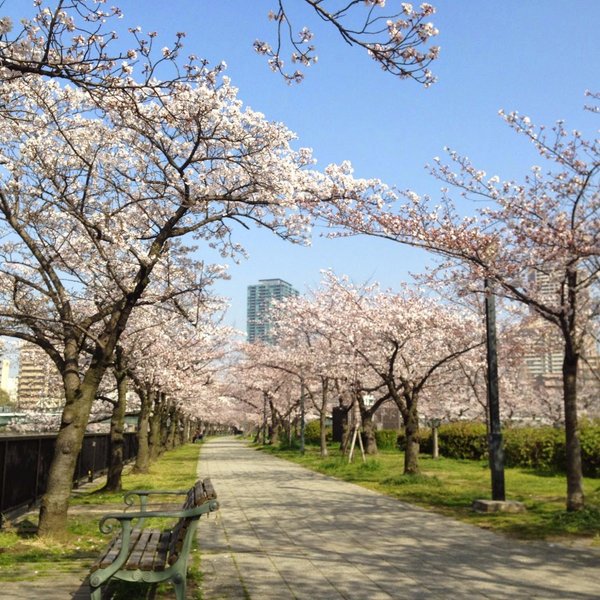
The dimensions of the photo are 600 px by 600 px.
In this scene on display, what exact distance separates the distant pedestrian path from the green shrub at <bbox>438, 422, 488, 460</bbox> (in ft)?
59.3

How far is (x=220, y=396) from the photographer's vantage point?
66.1 m

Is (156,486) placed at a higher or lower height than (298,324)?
lower

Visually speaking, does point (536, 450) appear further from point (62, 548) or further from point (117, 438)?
point (62, 548)

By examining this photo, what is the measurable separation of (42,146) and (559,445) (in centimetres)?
1886

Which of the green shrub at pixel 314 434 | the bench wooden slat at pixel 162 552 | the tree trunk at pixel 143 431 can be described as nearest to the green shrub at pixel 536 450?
the tree trunk at pixel 143 431

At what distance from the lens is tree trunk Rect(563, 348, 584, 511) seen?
36.1ft

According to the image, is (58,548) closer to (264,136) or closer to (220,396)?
(264,136)

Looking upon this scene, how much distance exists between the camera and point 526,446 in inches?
936

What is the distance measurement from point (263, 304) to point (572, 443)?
31650 mm

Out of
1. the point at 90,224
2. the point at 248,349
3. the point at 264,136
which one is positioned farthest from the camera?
the point at 248,349

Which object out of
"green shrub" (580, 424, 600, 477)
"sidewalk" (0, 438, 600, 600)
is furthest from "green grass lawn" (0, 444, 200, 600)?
"green shrub" (580, 424, 600, 477)

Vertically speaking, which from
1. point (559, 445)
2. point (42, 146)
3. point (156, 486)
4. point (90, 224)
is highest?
point (42, 146)

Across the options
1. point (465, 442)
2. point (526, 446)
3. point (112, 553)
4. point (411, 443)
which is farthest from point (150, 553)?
point (465, 442)

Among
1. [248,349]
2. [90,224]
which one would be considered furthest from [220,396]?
[90,224]
